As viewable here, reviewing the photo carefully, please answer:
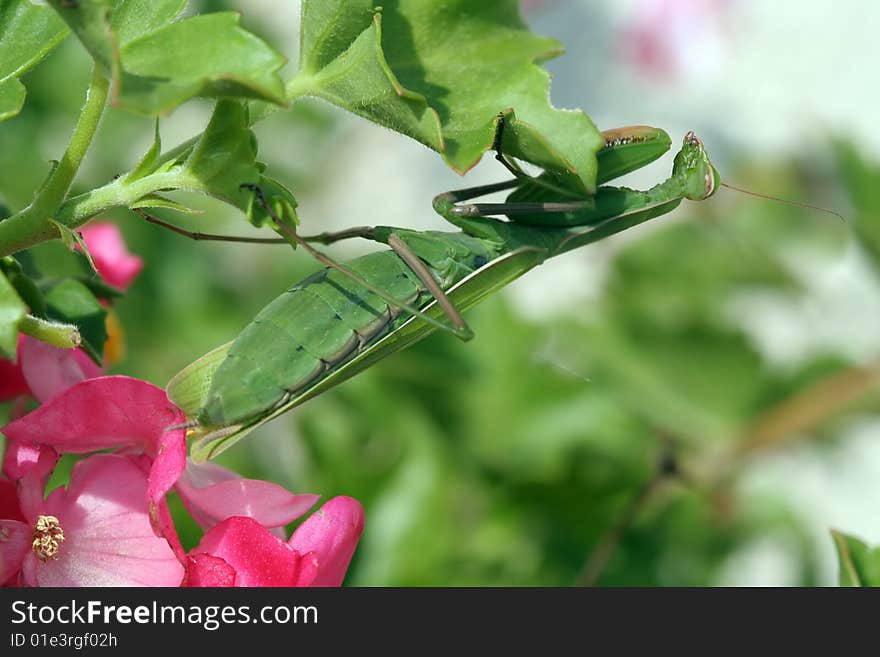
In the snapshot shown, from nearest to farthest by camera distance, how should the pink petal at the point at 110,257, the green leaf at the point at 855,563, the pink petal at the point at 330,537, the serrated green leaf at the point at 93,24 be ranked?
the serrated green leaf at the point at 93,24 → the pink petal at the point at 330,537 → the green leaf at the point at 855,563 → the pink petal at the point at 110,257

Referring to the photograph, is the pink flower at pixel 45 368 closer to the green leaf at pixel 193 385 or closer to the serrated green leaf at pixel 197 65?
the green leaf at pixel 193 385

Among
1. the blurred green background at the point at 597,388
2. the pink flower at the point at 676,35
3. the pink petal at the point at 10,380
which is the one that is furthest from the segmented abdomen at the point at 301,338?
the pink flower at the point at 676,35

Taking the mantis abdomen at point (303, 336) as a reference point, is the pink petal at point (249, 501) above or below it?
below

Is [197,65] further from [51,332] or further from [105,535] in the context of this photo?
[105,535]

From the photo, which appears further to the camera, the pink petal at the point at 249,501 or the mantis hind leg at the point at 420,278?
the mantis hind leg at the point at 420,278

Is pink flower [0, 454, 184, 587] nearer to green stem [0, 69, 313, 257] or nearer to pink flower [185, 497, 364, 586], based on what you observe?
pink flower [185, 497, 364, 586]

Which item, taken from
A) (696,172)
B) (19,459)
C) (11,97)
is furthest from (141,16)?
(696,172)

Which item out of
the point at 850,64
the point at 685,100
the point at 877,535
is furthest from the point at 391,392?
the point at 850,64

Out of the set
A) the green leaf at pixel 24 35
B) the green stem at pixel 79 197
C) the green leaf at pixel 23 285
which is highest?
the green leaf at pixel 24 35
